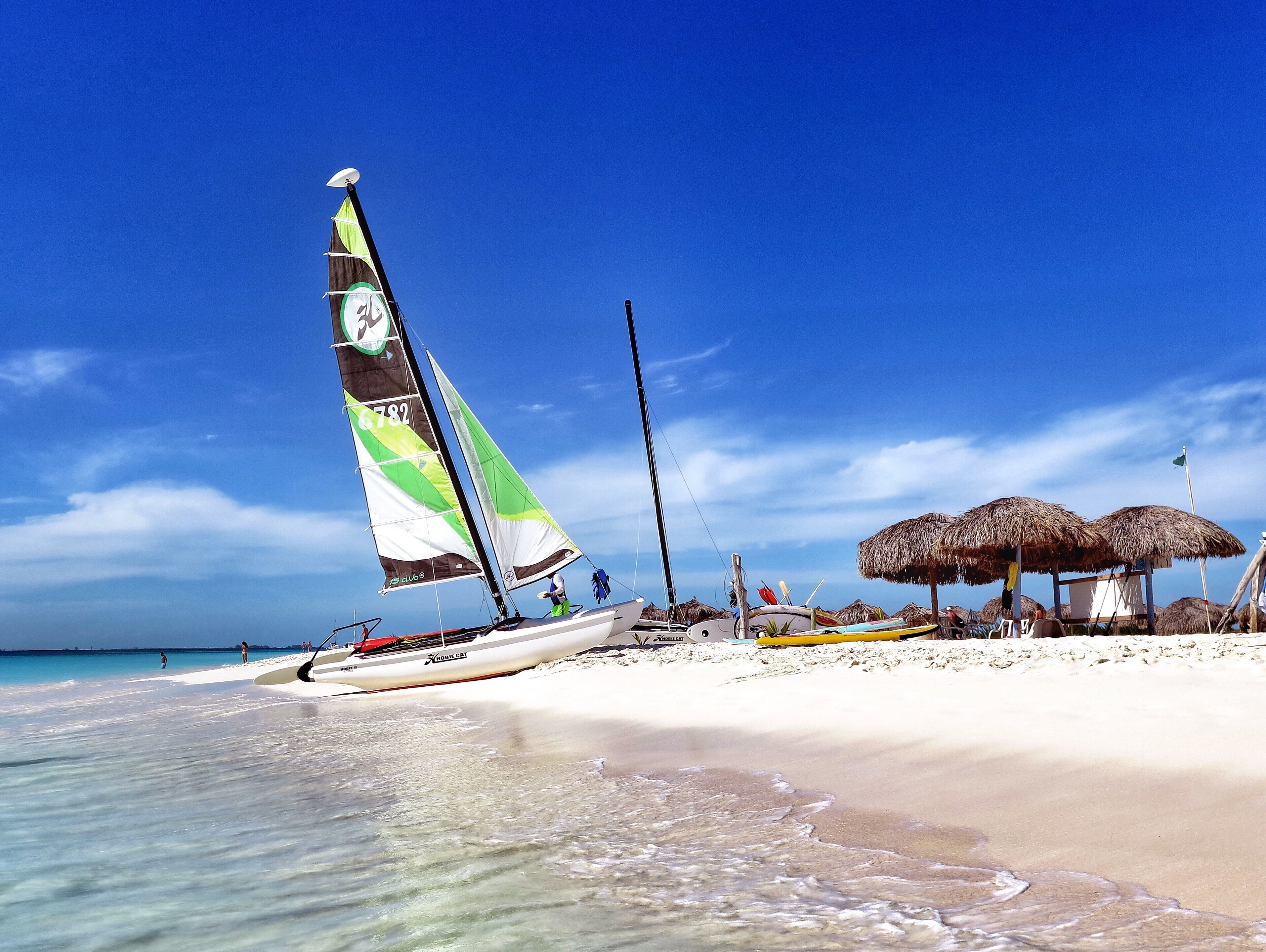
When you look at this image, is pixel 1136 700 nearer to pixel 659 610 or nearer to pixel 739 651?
pixel 739 651

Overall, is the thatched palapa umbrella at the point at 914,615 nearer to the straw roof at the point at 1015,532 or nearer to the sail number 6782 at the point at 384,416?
the straw roof at the point at 1015,532

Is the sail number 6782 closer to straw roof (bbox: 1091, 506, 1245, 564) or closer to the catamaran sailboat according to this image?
the catamaran sailboat

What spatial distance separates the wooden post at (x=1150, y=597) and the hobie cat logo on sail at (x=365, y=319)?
59.7ft

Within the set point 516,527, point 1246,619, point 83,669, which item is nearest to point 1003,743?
point 516,527

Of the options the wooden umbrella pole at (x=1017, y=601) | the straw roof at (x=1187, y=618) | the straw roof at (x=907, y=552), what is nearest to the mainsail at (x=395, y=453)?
the straw roof at (x=907, y=552)

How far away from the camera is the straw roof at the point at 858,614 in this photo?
95.1 ft

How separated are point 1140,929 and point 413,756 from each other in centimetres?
623

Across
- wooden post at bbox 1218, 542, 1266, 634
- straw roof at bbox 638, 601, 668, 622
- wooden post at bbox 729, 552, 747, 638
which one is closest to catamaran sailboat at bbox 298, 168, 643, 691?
wooden post at bbox 729, 552, 747, 638

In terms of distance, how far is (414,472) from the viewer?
17969 millimetres

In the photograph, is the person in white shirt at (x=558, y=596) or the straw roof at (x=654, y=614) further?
the straw roof at (x=654, y=614)

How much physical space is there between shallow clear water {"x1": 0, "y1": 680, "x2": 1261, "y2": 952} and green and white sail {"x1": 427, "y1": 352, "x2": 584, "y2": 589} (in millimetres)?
10808

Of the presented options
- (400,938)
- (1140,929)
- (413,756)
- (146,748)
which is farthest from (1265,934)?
(146,748)

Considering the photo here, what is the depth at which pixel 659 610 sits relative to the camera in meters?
36.0

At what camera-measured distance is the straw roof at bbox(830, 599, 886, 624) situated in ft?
95.1
